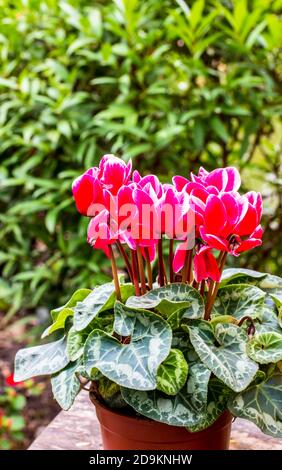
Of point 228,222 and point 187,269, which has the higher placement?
point 228,222

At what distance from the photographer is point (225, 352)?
887 mm

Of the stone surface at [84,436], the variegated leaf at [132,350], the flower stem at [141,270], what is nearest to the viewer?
the variegated leaf at [132,350]

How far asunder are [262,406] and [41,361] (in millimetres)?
319

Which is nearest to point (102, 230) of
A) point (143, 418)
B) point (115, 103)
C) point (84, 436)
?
point (143, 418)

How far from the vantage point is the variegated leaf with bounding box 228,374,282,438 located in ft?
2.82

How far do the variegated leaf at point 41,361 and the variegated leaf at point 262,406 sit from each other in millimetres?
245

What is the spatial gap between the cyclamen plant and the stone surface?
0.24m

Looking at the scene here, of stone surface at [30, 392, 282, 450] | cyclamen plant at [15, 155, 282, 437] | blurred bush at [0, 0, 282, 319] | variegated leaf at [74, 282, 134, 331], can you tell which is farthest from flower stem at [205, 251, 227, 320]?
blurred bush at [0, 0, 282, 319]

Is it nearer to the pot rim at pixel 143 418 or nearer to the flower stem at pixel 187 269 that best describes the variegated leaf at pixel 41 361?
the pot rim at pixel 143 418

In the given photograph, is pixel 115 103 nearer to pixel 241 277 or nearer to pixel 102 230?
pixel 241 277

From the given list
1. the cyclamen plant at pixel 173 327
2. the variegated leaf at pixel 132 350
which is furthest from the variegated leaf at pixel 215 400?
the variegated leaf at pixel 132 350

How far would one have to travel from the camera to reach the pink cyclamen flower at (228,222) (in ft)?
2.73

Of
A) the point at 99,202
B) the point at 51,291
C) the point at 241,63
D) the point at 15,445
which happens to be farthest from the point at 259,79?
the point at 15,445

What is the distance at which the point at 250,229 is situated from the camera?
0.85 m
